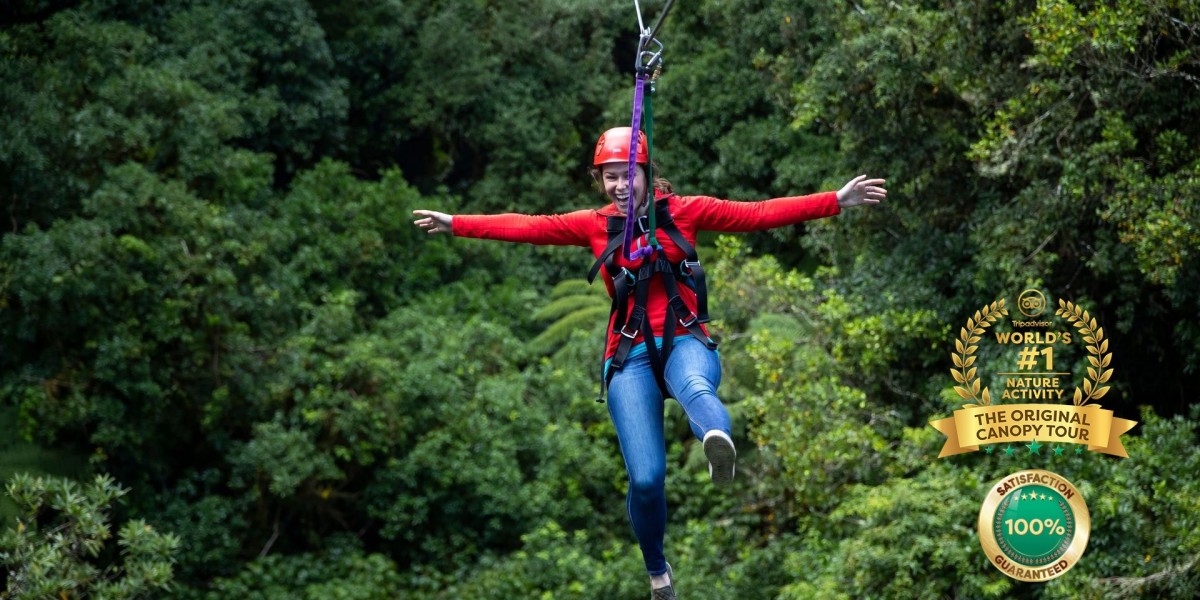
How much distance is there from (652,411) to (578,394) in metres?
10.3

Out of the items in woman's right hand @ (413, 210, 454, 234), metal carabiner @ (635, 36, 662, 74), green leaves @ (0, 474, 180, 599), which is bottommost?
green leaves @ (0, 474, 180, 599)

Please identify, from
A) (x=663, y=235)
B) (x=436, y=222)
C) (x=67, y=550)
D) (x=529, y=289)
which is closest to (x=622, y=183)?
(x=663, y=235)

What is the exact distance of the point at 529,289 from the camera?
18.4 m

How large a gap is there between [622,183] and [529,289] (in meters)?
13.1

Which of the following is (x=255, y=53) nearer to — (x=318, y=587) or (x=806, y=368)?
(x=318, y=587)

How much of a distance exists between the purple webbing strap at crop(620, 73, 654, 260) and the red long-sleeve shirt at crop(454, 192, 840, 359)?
46mm

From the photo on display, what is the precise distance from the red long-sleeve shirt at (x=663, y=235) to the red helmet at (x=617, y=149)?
0.23m

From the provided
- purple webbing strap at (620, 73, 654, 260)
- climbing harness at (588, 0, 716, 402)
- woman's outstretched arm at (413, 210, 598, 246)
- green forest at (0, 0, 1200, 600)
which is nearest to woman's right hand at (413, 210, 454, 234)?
woman's outstretched arm at (413, 210, 598, 246)

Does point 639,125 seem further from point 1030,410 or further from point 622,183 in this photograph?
point 1030,410

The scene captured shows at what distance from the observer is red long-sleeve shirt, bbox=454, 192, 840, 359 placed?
5211 millimetres

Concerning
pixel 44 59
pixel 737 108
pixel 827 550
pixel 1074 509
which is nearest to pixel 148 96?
pixel 44 59

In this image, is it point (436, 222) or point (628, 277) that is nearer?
point (628, 277)

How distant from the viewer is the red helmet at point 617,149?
5262 millimetres

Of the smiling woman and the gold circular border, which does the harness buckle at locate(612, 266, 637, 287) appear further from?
the gold circular border
